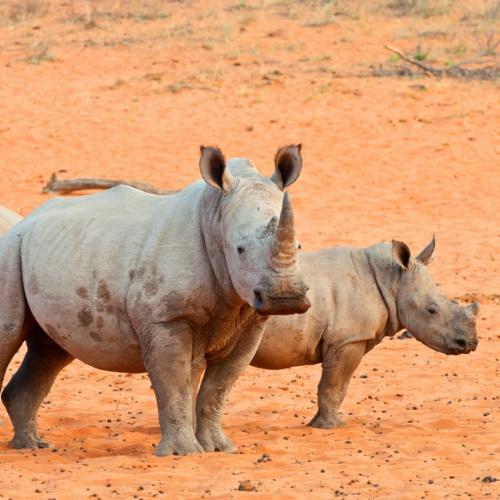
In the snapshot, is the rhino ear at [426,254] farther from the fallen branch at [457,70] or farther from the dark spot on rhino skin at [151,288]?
the fallen branch at [457,70]

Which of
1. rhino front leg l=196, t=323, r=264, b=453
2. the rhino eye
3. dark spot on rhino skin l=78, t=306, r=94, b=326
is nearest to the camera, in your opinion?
dark spot on rhino skin l=78, t=306, r=94, b=326

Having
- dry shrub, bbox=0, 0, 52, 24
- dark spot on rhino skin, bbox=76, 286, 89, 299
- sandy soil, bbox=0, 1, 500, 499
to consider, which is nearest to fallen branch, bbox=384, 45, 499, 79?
sandy soil, bbox=0, 1, 500, 499

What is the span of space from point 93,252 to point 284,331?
5.83 ft

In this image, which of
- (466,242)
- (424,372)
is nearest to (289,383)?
(424,372)

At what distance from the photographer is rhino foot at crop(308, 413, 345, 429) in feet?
29.6

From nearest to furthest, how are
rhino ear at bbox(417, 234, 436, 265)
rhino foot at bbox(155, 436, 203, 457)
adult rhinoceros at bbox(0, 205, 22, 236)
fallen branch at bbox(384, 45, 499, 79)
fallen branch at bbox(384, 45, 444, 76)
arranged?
1. rhino foot at bbox(155, 436, 203, 457)
2. rhino ear at bbox(417, 234, 436, 265)
3. adult rhinoceros at bbox(0, 205, 22, 236)
4. fallen branch at bbox(384, 45, 444, 76)
5. fallen branch at bbox(384, 45, 499, 79)

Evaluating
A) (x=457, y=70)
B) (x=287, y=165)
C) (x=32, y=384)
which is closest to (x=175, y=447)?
(x=32, y=384)

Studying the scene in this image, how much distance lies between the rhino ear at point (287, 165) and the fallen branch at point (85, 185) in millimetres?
10443

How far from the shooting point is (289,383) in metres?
10.9

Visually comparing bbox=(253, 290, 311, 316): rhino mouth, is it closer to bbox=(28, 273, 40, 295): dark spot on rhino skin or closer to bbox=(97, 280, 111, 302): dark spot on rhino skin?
bbox=(97, 280, 111, 302): dark spot on rhino skin

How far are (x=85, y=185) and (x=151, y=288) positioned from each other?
36.7ft

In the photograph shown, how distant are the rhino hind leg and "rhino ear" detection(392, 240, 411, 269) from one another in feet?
7.60

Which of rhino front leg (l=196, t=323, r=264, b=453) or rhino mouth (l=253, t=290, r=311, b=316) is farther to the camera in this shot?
rhino front leg (l=196, t=323, r=264, b=453)

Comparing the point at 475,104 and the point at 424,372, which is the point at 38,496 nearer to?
the point at 424,372
